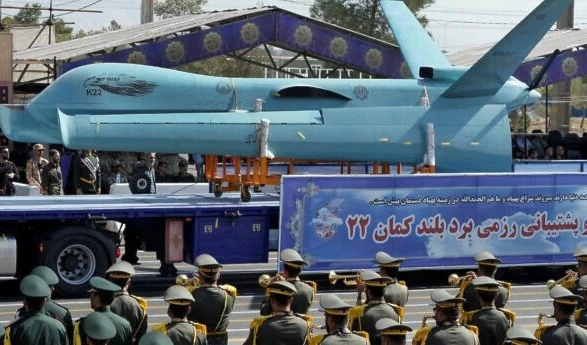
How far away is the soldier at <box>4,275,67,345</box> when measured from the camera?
Answer: 9.14m

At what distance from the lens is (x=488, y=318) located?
34.9 ft

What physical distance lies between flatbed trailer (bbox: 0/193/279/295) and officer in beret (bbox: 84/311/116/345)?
8872 millimetres

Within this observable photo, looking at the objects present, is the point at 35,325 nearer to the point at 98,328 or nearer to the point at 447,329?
the point at 98,328

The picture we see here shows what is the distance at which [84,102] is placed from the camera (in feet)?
64.9

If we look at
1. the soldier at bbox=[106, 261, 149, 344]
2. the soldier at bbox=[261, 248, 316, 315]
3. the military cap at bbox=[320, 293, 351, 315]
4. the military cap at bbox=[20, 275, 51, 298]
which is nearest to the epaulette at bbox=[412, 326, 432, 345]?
the military cap at bbox=[320, 293, 351, 315]

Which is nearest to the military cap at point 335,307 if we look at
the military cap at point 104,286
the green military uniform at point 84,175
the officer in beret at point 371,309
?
the officer in beret at point 371,309

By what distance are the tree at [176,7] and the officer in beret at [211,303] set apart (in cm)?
6729

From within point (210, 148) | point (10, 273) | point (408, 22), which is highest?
point (408, 22)

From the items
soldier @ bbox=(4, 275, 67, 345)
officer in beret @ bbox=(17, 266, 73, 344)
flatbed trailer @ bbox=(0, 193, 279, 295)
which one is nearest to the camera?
soldier @ bbox=(4, 275, 67, 345)

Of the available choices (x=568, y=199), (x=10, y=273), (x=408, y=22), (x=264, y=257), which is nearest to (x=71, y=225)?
(x=10, y=273)

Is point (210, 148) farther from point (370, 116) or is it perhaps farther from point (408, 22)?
point (408, 22)

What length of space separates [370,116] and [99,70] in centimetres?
452

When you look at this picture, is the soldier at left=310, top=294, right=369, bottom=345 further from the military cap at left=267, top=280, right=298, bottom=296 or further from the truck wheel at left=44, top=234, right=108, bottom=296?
the truck wheel at left=44, top=234, right=108, bottom=296

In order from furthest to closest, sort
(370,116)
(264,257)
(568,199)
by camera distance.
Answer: (370,116) → (568,199) → (264,257)
